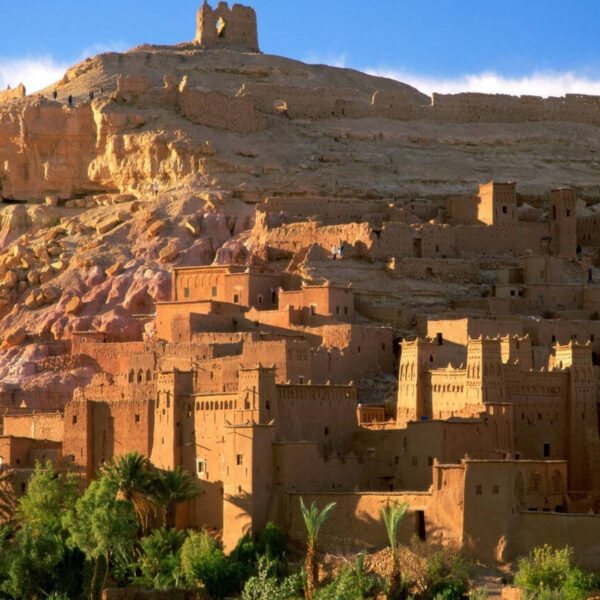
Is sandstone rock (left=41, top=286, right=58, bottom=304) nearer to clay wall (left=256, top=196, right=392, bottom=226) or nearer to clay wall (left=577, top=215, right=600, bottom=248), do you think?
clay wall (left=256, top=196, right=392, bottom=226)

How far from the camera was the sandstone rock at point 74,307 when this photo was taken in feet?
238

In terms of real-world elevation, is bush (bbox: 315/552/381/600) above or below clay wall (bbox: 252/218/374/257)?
below

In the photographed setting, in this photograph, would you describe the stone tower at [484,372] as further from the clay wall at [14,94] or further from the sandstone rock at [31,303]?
the clay wall at [14,94]

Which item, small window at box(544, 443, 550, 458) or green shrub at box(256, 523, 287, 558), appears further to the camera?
small window at box(544, 443, 550, 458)

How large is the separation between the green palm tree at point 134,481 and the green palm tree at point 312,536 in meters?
4.96

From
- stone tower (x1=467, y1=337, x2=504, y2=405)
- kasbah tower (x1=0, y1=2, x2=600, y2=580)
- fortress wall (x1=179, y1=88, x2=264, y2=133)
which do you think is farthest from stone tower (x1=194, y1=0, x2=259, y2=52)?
stone tower (x1=467, y1=337, x2=504, y2=405)

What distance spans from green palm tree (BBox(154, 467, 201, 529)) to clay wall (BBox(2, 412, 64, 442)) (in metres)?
7.44

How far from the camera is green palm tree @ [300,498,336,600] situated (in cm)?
5400

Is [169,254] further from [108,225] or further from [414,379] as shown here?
[414,379]

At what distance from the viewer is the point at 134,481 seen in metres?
58.7

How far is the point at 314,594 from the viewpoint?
53.3 meters

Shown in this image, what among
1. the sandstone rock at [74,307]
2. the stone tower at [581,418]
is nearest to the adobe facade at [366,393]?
the stone tower at [581,418]

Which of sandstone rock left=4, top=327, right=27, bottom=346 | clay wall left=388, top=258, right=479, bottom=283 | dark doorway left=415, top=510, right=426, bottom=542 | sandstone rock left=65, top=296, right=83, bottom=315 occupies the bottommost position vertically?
dark doorway left=415, top=510, right=426, bottom=542

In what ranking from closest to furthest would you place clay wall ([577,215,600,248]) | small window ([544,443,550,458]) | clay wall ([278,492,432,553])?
clay wall ([278,492,432,553]) → small window ([544,443,550,458]) → clay wall ([577,215,600,248])
